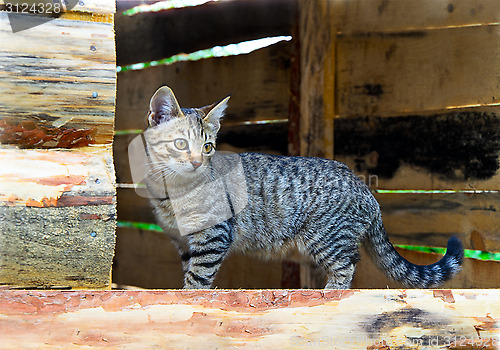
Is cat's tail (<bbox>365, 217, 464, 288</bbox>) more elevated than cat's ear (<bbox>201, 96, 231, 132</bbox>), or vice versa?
cat's ear (<bbox>201, 96, 231, 132</bbox>)

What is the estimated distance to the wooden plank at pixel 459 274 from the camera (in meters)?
2.93

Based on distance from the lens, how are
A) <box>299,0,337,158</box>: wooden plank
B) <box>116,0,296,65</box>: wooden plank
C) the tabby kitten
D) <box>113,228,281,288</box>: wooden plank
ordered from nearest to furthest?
the tabby kitten, <box>299,0,337,158</box>: wooden plank, <box>116,0,296,65</box>: wooden plank, <box>113,228,281,288</box>: wooden plank

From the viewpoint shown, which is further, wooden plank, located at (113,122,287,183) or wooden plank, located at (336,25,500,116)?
wooden plank, located at (113,122,287,183)

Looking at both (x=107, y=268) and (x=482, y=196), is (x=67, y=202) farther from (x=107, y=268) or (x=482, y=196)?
(x=482, y=196)

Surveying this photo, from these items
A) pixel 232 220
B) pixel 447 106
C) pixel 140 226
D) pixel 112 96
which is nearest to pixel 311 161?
pixel 232 220

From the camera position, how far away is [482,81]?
3.00 metres

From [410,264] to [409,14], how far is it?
5.20 feet

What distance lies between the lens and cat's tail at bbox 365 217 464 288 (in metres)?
2.71

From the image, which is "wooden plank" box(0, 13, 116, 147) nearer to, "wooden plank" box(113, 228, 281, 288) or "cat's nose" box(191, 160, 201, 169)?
"cat's nose" box(191, 160, 201, 169)

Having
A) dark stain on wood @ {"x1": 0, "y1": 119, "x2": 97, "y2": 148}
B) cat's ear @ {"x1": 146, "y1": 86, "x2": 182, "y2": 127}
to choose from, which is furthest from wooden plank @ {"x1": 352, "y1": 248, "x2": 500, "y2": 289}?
dark stain on wood @ {"x1": 0, "y1": 119, "x2": 97, "y2": 148}

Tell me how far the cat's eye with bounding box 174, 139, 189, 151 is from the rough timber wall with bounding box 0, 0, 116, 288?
66cm

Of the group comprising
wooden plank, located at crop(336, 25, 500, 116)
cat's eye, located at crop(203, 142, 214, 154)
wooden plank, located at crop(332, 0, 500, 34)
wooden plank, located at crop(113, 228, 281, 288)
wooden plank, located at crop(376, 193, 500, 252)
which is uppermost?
wooden plank, located at crop(332, 0, 500, 34)

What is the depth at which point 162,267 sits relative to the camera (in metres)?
4.71

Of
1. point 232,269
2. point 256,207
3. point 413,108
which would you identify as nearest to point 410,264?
point 256,207
